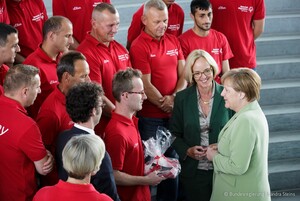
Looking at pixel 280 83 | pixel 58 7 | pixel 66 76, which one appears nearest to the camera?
pixel 66 76

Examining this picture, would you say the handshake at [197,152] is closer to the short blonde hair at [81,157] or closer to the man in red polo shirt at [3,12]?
the short blonde hair at [81,157]

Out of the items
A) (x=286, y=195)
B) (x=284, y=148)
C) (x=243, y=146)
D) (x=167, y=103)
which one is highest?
(x=243, y=146)

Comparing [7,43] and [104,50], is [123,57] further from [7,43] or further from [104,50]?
[7,43]

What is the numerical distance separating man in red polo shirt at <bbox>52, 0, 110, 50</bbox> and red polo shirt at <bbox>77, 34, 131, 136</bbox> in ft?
2.07

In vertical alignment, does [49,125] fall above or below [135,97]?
below

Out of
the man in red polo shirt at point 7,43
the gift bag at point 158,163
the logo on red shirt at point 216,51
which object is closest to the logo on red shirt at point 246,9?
the logo on red shirt at point 216,51

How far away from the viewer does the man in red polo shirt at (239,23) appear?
6.26 metres

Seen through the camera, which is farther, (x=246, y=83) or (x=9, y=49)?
(x=9, y=49)

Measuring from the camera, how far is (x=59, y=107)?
170 inches

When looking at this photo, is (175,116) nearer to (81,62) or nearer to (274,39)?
(81,62)

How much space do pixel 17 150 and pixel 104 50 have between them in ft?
5.31

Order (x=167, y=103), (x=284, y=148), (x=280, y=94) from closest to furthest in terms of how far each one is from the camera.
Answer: (x=167, y=103) → (x=284, y=148) → (x=280, y=94)

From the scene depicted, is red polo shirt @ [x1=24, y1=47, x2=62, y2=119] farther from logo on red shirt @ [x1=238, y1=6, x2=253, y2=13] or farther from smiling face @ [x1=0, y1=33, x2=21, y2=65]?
logo on red shirt @ [x1=238, y1=6, x2=253, y2=13]

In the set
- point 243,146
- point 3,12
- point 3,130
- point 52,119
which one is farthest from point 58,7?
point 243,146
